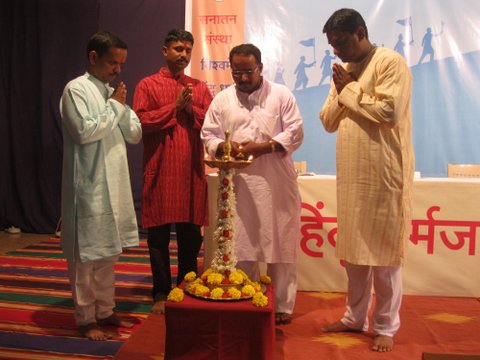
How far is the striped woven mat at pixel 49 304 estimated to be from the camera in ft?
9.16

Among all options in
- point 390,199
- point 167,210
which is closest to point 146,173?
point 167,210

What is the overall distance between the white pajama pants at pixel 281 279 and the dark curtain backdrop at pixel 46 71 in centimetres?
335

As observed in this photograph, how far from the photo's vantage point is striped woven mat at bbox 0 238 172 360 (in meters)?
2.79

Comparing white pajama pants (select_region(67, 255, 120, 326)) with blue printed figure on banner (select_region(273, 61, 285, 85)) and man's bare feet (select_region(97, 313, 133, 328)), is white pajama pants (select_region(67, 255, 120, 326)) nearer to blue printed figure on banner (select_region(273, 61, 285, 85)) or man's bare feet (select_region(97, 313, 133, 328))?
man's bare feet (select_region(97, 313, 133, 328))

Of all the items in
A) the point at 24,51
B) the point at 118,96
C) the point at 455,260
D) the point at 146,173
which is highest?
the point at 24,51

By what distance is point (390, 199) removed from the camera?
2.71m

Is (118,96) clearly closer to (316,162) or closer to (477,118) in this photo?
(316,162)

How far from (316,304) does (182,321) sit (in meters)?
1.47

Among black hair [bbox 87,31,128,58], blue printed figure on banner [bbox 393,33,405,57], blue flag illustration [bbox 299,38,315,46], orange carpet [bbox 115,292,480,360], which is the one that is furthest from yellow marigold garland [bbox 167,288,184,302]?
blue printed figure on banner [bbox 393,33,405,57]

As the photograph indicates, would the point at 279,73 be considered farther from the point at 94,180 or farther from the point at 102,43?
the point at 94,180

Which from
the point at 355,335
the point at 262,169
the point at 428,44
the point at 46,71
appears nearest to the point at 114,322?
the point at 262,169

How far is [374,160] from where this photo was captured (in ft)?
8.90

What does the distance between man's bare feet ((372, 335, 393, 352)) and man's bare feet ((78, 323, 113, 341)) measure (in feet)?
4.64

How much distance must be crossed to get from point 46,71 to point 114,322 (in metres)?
4.04
